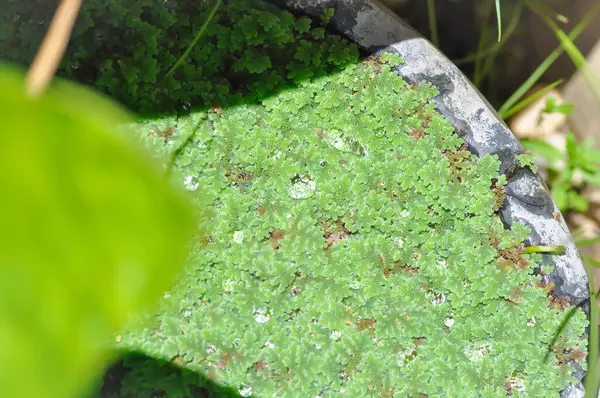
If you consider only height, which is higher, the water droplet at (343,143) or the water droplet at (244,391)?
the water droplet at (343,143)

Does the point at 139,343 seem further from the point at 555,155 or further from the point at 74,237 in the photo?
the point at 555,155

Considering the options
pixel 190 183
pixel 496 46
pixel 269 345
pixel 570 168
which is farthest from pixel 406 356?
pixel 496 46

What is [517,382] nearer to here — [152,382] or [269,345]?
[269,345]

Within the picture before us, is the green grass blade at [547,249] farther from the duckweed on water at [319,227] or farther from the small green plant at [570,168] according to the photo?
the small green plant at [570,168]

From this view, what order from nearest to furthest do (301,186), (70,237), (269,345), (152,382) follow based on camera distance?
(70,237)
(152,382)
(269,345)
(301,186)

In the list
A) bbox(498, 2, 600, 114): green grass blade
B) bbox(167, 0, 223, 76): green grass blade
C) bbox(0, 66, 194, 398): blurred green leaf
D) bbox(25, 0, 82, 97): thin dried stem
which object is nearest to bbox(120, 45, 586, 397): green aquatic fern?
bbox(167, 0, 223, 76): green grass blade

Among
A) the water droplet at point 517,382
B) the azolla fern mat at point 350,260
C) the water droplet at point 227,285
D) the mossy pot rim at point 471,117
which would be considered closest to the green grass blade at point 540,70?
the mossy pot rim at point 471,117

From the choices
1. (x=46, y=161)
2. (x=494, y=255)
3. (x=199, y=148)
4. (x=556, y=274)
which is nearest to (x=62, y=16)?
(x=46, y=161)
